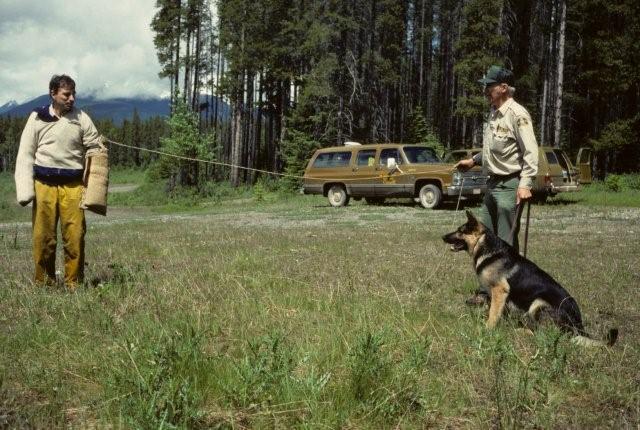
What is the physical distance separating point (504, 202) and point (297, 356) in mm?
2861

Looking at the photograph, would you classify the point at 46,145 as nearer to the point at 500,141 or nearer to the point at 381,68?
the point at 500,141

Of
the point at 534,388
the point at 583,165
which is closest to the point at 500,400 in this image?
the point at 534,388

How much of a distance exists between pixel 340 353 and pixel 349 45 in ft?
112

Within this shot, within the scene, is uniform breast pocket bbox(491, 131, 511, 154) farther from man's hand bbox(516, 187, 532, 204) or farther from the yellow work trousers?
the yellow work trousers

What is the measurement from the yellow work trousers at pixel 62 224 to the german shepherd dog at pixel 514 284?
3.74 metres

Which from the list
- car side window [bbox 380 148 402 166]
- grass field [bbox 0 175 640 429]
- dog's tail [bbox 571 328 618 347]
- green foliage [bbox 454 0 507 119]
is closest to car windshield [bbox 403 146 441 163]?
car side window [bbox 380 148 402 166]

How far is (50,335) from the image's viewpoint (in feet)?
11.4

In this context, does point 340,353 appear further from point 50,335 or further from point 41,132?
point 41,132

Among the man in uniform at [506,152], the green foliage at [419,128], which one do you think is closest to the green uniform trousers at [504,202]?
the man in uniform at [506,152]

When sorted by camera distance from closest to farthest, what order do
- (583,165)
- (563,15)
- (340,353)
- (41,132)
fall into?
(340,353) → (41,132) → (583,165) → (563,15)

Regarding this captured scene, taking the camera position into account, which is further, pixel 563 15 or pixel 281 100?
pixel 281 100

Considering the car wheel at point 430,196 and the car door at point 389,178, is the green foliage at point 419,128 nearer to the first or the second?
the car door at point 389,178

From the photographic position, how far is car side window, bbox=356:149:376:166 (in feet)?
60.5

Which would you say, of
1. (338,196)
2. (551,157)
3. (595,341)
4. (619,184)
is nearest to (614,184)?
(619,184)
